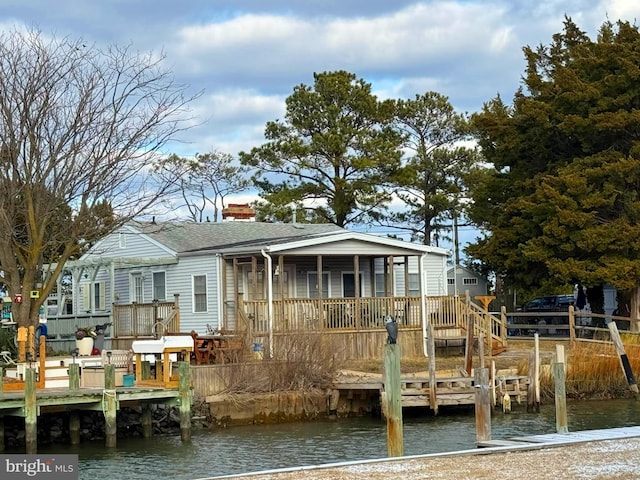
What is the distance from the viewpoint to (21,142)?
3050 centimetres

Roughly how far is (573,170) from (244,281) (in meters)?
13.5

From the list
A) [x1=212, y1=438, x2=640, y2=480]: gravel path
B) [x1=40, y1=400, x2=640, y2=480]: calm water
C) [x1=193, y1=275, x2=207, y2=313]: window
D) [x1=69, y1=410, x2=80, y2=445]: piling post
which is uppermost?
[x1=193, y1=275, x2=207, y2=313]: window

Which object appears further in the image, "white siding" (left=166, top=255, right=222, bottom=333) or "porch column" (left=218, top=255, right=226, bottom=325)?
"white siding" (left=166, top=255, right=222, bottom=333)

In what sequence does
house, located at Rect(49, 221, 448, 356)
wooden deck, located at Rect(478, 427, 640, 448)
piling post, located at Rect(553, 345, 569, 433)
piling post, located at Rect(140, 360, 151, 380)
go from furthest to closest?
house, located at Rect(49, 221, 448, 356), piling post, located at Rect(140, 360, 151, 380), piling post, located at Rect(553, 345, 569, 433), wooden deck, located at Rect(478, 427, 640, 448)

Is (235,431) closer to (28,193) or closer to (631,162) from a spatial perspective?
(28,193)

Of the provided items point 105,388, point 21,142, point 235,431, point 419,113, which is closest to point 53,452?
point 105,388

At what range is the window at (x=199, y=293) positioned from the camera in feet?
117

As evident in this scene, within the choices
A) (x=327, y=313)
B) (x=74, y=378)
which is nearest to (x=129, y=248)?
(x=327, y=313)

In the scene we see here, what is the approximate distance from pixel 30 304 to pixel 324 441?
10916 mm

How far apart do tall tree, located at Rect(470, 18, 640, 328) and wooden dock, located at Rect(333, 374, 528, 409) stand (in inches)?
478

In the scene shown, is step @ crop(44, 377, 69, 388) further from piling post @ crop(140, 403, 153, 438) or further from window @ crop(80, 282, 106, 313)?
window @ crop(80, 282, 106, 313)

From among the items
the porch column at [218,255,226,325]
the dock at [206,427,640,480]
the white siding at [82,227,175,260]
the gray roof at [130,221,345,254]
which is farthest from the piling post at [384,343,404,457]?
the white siding at [82,227,175,260]

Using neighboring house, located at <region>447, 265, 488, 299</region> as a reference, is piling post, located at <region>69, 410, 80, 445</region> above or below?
below

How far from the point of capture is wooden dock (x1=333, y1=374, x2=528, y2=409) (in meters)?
27.8
